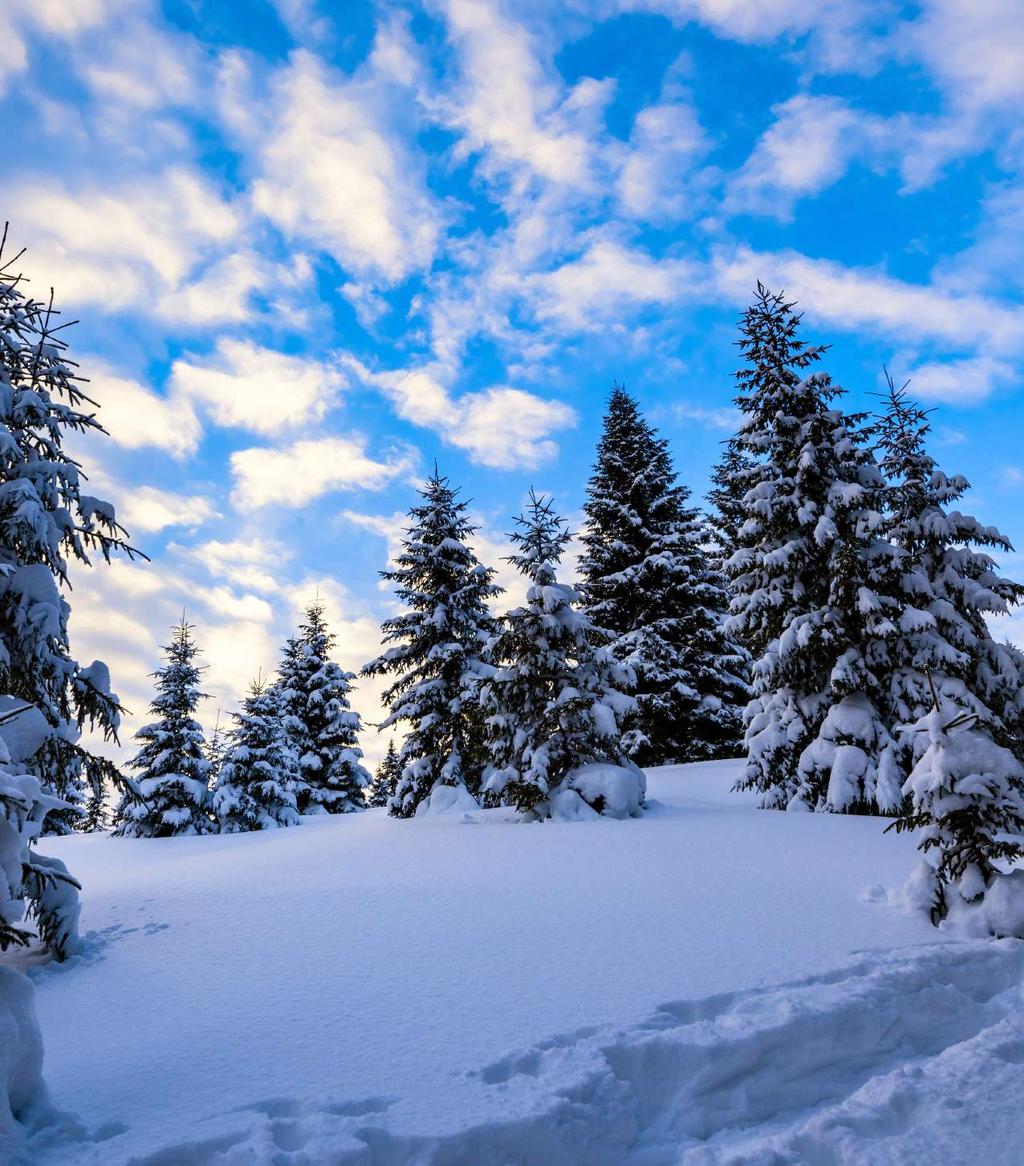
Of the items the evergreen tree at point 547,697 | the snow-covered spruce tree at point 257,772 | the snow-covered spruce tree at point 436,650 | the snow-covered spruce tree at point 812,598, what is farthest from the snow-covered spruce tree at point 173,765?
the snow-covered spruce tree at point 812,598

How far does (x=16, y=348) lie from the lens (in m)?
6.35

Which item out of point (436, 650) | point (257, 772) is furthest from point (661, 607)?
point (257, 772)

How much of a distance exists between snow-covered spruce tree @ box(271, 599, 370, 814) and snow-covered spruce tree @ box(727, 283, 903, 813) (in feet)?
62.5

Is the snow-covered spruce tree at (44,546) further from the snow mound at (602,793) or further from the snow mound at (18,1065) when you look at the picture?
the snow mound at (602,793)

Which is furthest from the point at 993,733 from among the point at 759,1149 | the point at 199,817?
the point at 199,817

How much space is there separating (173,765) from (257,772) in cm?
338

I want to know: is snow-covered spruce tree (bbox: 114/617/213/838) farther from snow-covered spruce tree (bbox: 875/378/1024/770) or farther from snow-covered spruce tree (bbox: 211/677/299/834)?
snow-covered spruce tree (bbox: 875/378/1024/770)

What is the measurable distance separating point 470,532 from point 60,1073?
1441 centimetres

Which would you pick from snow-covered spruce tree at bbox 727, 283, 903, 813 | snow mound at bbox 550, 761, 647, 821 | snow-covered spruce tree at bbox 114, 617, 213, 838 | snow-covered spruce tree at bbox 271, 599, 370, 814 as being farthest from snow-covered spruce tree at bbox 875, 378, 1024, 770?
snow-covered spruce tree at bbox 271, 599, 370, 814

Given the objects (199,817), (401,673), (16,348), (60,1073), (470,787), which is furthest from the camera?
(199,817)

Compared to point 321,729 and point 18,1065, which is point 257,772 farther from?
point 18,1065

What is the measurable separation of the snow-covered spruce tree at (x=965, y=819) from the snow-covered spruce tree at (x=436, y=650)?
9622 mm

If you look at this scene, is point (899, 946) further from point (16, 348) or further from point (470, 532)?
point (470, 532)

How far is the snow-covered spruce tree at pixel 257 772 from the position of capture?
2081cm
